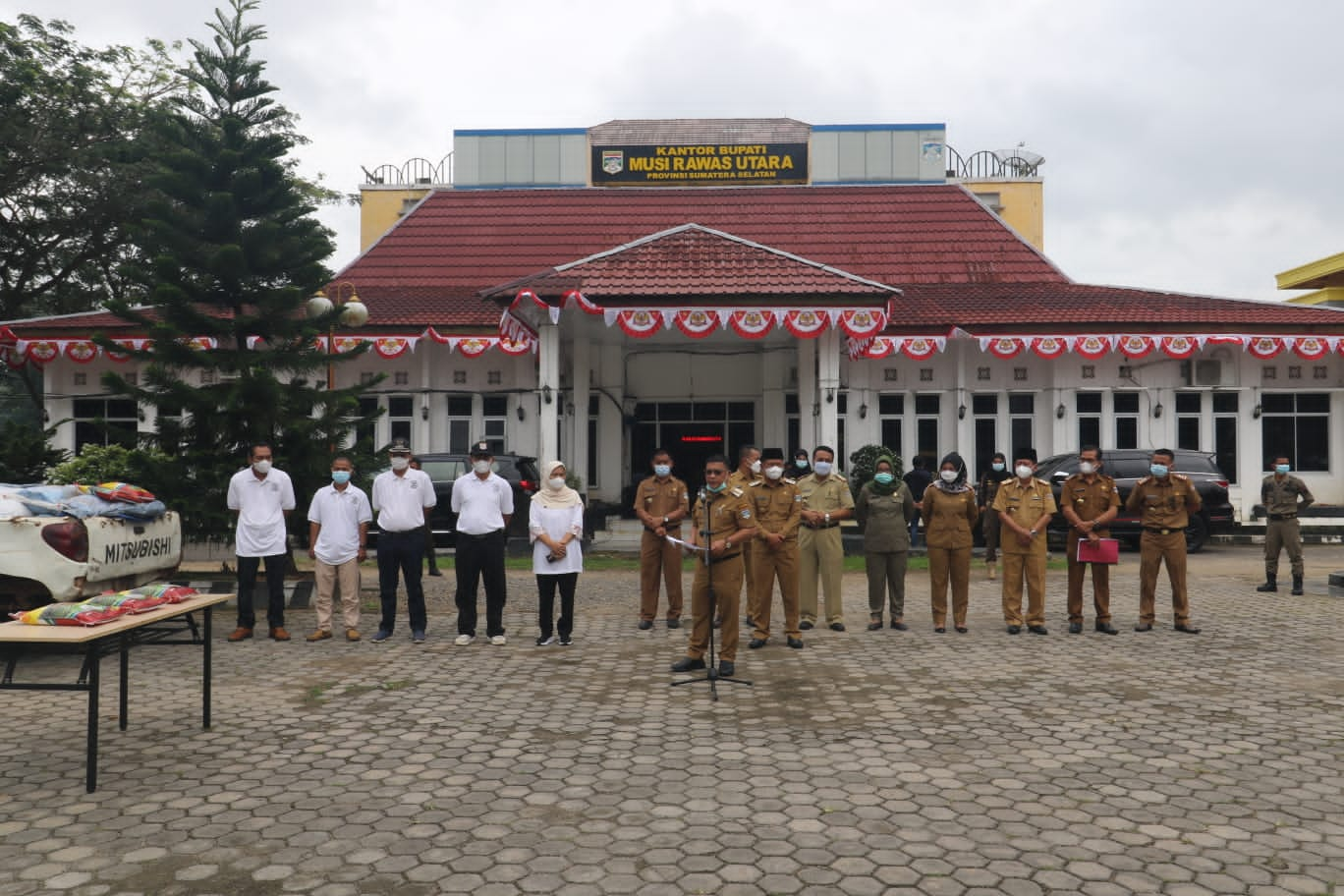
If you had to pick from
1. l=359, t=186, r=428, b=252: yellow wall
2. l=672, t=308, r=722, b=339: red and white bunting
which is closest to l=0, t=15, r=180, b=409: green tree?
l=359, t=186, r=428, b=252: yellow wall

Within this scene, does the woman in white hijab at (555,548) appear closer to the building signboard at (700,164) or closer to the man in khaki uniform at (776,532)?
the man in khaki uniform at (776,532)

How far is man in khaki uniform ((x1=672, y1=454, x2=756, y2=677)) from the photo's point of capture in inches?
293

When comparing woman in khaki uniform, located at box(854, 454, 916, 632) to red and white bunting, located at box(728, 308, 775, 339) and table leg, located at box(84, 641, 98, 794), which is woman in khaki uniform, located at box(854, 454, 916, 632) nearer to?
red and white bunting, located at box(728, 308, 775, 339)

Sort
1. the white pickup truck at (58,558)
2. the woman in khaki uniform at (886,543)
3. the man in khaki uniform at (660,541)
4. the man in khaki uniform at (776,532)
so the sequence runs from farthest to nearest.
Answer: the man in khaki uniform at (660,541), the woman in khaki uniform at (886,543), the man in khaki uniform at (776,532), the white pickup truck at (58,558)

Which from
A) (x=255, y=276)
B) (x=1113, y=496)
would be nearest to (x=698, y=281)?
(x=255, y=276)

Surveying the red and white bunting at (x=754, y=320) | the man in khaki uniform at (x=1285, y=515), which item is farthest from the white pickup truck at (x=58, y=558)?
the man in khaki uniform at (x=1285, y=515)

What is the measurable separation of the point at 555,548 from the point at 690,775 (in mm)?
3813

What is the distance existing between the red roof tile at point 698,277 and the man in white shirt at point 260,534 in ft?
21.5

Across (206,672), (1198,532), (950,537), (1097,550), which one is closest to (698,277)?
(950,537)

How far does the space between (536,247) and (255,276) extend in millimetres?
11932

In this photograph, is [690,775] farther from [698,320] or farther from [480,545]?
[698,320]

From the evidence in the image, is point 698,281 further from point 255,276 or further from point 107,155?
point 107,155

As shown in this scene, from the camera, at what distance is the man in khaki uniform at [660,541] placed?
983 centimetres

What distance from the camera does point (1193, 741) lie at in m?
5.65
